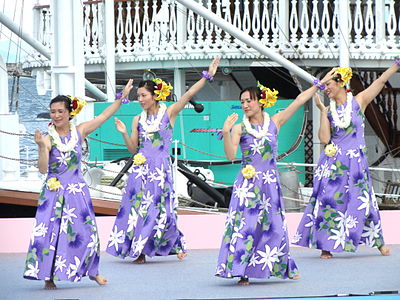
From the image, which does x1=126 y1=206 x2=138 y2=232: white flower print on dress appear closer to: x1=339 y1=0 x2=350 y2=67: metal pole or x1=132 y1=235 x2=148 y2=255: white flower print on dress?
x1=132 y1=235 x2=148 y2=255: white flower print on dress

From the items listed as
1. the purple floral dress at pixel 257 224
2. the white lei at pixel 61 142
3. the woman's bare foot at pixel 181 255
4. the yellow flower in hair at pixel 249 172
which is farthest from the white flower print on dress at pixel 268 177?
the woman's bare foot at pixel 181 255

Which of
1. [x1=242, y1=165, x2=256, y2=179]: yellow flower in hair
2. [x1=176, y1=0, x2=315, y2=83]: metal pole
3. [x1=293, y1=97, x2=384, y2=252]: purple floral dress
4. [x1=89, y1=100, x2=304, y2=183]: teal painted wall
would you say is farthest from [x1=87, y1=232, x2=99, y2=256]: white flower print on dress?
[x1=89, y1=100, x2=304, y2=183]: teal painted wall

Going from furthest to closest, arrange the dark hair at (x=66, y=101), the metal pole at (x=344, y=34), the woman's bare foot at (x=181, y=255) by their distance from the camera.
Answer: the metal pole at (x=344, y=34) → the woman's bare foot at (x=181, y=255) → the dark hair at (x=66, y=101)

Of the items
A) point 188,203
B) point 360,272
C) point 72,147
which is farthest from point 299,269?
point 188,203

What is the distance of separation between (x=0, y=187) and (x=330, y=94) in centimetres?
525

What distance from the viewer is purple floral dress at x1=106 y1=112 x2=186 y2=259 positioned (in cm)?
1020

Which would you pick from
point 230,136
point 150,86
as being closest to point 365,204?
point 150,86

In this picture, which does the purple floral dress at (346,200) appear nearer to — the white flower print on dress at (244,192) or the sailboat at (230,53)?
the white flower print on dress at (244,192)

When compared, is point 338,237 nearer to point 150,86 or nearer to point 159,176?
point 159,176

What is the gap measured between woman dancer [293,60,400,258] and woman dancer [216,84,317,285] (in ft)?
4.62

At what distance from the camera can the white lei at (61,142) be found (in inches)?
342

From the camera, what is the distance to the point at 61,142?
8711 millimetres

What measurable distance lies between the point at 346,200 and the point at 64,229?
2765 millimetres

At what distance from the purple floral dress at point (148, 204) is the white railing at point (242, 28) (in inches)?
287
